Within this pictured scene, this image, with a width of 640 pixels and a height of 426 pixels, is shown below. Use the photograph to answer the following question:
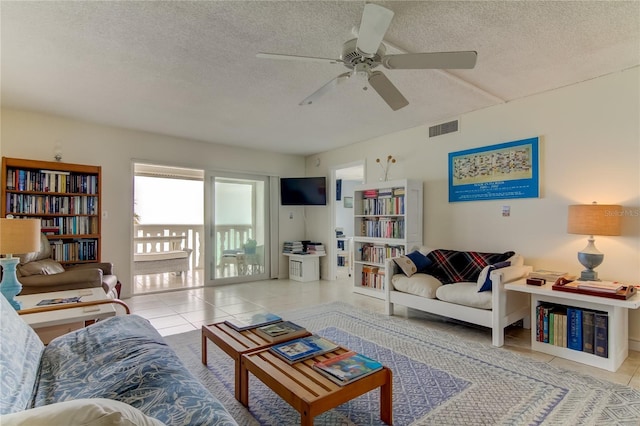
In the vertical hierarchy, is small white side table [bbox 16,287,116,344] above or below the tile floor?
above

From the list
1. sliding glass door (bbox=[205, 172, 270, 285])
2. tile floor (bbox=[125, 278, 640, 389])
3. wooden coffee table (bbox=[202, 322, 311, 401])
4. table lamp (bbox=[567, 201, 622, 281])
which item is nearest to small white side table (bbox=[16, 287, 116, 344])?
wooden coffee table (bbox=[202, 322, 311, 401])

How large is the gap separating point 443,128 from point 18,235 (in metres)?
4.27

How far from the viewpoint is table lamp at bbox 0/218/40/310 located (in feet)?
6.66

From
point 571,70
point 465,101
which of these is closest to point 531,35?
point 571,70

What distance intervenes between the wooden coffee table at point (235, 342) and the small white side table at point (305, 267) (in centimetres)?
338

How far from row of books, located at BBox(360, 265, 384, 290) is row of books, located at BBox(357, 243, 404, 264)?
12 centimetres

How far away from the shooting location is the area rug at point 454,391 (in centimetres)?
180

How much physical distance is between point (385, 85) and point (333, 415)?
6.99 ft

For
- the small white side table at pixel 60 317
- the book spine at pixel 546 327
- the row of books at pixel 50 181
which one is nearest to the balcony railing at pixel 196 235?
the row of books at pixel 50 181

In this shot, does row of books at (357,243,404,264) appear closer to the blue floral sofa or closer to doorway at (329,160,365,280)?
doorway at (329,160,365,280)

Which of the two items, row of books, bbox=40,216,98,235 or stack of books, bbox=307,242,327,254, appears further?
stack of books, bbox=307,242,327,254

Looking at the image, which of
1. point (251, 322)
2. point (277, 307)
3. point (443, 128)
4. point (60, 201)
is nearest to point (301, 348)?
point (251, 322)

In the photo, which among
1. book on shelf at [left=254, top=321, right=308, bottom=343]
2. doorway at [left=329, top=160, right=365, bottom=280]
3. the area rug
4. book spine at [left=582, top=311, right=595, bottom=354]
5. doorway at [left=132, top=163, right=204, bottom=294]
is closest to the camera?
the area rug

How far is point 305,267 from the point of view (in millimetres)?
5828
